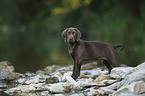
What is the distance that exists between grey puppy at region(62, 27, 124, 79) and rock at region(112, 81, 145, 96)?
1.46 metres

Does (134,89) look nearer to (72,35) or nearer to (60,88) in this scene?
(60,88)

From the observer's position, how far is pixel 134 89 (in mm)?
3771

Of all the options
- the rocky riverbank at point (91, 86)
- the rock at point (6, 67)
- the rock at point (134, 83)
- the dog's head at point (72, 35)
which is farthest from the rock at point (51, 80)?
the rock at point (6, 67)

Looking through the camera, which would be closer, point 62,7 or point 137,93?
point 137,93

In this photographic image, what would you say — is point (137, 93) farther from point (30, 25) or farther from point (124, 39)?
point (30, 25)

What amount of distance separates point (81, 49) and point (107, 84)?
3.28 ft

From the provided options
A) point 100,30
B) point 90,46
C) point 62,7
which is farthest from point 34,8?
point 90,46

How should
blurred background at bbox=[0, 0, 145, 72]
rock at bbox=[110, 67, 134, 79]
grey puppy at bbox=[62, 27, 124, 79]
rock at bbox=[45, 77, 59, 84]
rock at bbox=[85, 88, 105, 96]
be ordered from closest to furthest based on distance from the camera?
rock at bbox=[85, 88, 105, 96] → rock at bbox=[110, 67, 134, 79] → rock at bbox=[45, 77, 59, 84] → grey puppy at bbox=[62, 27, 124, 79] → blurred background at bbox=[0, 0, 145, 72]

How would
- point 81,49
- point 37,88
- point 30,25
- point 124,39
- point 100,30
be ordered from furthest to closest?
point 30,25, point 100,30, point 124,39, point 81,49, point 37,88

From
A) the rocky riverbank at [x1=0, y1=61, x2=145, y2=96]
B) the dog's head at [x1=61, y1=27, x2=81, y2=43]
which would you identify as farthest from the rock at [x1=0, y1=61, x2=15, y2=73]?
the dog's head at [x1=61, y1=27, x2=81, y2=43]

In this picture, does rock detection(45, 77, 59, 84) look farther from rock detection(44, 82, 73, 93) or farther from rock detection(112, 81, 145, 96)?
rock detection(112, 81, 145, 96)

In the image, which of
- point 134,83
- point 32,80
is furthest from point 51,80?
point 134,83

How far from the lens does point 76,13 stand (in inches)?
957

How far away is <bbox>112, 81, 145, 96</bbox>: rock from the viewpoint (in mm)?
3743
